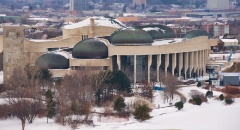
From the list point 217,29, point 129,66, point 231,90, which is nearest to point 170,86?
point 231,90

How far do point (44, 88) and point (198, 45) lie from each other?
20955mm

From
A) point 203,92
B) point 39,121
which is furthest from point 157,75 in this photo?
point 39,121

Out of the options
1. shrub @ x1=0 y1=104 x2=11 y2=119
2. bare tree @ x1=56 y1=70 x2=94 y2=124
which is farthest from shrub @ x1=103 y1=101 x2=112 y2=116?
shrub @ x1=0 y1=104 x2=11 y2=119

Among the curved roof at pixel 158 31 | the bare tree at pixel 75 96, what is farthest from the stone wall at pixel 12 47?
the curved roof at pixel 158 31

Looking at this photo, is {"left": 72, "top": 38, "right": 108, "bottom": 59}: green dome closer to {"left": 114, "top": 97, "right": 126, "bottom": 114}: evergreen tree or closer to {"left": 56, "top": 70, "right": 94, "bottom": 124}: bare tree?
{"left": 56, "top": 70, "right": 94, "bottom": 124}: bare tree

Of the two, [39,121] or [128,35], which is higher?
[128,35]

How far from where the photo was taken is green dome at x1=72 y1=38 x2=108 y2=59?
72.5 meters

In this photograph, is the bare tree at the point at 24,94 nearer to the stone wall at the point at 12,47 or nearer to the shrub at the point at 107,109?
the stone wall at the point at 12,47

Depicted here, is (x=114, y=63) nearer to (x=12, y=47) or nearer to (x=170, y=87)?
(x=12, y=47)

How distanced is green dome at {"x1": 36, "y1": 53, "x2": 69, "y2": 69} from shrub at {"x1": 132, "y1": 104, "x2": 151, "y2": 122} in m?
18.0

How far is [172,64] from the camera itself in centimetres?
7562

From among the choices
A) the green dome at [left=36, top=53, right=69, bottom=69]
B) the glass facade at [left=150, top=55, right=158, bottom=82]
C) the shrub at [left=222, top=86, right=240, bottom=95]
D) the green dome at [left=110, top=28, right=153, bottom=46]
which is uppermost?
the green dome at [left=110, top=28, right=153, bottom=46]

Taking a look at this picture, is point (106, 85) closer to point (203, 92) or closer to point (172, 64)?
point (203, 92)

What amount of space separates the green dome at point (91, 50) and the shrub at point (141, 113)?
1792 centimetres
